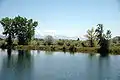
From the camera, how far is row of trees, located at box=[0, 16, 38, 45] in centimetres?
3347

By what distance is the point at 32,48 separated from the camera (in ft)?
109

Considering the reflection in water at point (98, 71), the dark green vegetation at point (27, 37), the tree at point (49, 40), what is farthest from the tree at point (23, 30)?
the reflection in water at point (98, 71)

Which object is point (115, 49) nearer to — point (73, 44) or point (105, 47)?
point (105, 47)

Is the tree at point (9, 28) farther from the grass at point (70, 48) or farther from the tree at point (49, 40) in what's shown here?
the tree at point (49, 40)

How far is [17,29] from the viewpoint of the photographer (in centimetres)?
3334

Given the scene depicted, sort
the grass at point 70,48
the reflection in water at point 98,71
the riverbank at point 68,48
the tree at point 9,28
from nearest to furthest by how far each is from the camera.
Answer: the reflection in water at point 98,71, the riverbank at point 68,48, the grass at point 70,48, the tree at point 9,28

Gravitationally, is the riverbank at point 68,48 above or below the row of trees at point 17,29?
below

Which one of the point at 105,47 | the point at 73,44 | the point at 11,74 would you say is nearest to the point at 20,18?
the point at 73,44

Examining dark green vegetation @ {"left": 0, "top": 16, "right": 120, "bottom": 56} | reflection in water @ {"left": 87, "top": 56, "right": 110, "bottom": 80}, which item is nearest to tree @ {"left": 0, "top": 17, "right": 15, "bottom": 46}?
dark green vegetation @ {"left": 0, "top": 16, "right": 120, "bottom": 56}

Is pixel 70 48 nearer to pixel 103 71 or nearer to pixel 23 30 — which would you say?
pixel 23 30

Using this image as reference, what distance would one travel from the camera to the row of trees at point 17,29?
33469 mm

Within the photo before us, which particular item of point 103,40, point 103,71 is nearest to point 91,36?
point 103,40

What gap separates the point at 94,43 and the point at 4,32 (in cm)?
1326

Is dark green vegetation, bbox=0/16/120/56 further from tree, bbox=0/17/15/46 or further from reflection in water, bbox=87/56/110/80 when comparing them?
reflection in water, bbox=87/56/110/80
